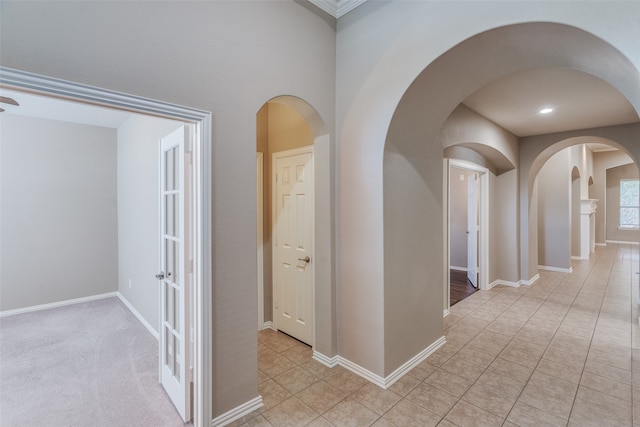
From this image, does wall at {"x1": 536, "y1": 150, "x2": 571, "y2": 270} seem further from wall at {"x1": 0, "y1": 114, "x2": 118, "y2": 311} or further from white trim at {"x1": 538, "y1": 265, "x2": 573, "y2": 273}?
wall at {"x1": 0, "y1": 114, "x2": 118, "y2": 311}

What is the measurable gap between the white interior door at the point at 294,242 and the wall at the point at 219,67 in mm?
833

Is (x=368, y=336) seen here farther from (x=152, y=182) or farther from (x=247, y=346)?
(x=152, y=182)

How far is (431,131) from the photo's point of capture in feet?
8.88

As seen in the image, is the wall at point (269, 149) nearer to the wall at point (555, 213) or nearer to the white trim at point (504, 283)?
the white trim at point (504, 283)

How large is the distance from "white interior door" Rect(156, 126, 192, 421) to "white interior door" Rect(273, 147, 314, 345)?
4.24ft

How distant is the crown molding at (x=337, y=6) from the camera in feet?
8.06

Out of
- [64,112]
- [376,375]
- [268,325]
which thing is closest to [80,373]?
[268,325]

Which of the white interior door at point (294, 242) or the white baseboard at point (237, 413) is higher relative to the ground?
the white interior door at point (294, 242)

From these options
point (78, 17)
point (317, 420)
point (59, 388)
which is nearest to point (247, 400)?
point (317, 420)

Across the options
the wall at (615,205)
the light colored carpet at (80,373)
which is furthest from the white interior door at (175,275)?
the wall at (615,205)

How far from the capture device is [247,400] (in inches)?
81.8

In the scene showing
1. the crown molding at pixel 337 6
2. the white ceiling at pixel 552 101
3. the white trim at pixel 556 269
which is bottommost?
the white trim at pixel 556 269

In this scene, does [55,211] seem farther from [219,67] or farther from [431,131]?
[431,131]

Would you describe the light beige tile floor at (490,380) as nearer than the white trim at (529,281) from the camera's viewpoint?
Yes
